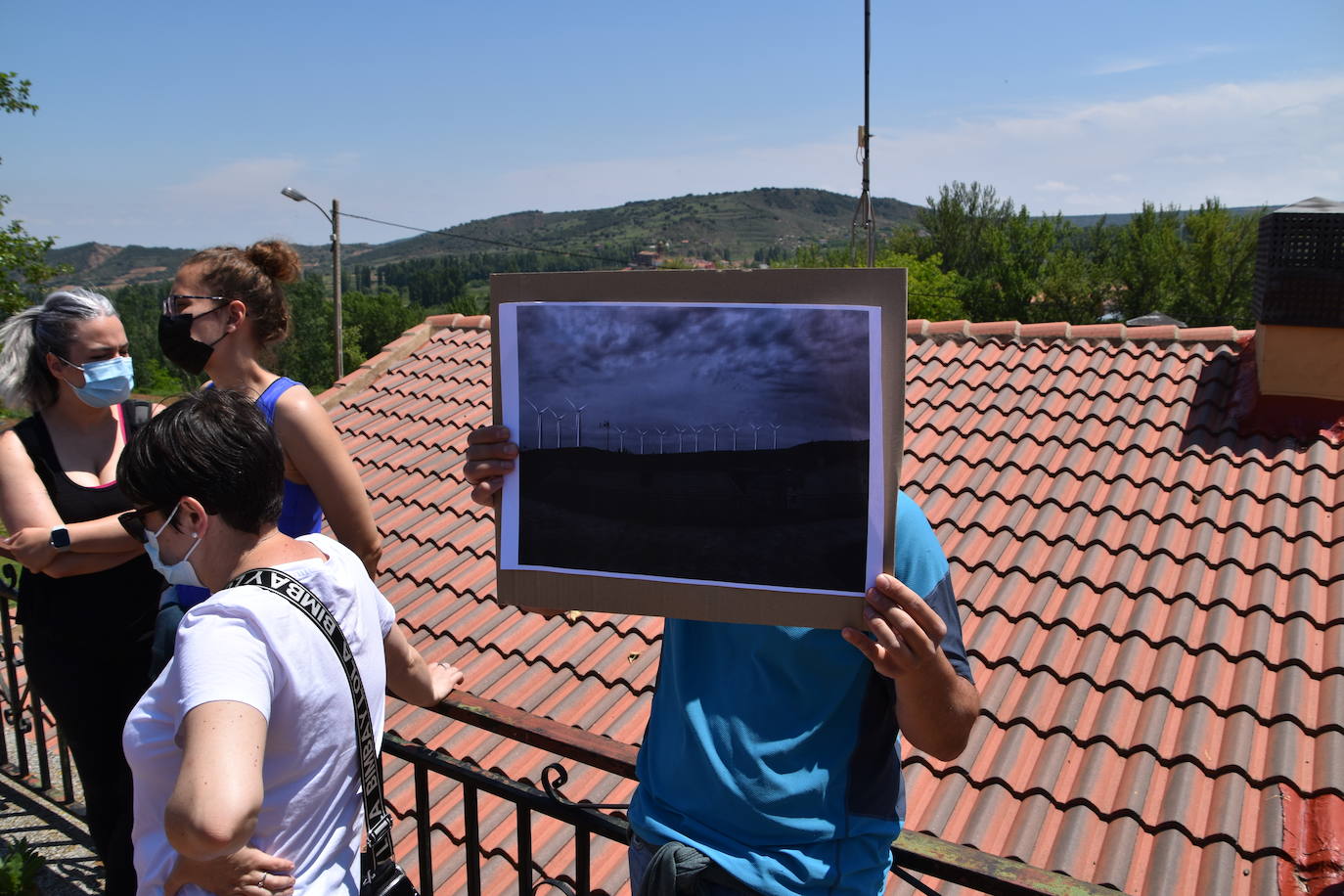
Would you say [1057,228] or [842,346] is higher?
[1057,228]

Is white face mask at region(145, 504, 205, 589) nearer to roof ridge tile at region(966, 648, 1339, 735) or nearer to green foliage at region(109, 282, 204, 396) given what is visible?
roof ridge tile at region(966, 648, 1339, 735)

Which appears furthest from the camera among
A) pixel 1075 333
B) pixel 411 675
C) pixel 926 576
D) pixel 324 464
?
pixel 1075 333

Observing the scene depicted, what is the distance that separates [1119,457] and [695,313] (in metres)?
5.96

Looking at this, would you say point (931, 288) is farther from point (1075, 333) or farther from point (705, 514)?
point (705, 514)

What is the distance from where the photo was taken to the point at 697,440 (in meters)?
1.27

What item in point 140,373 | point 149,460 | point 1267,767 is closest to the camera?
point 149,460

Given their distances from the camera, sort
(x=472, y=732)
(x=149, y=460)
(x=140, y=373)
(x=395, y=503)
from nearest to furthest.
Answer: (x=149, y=460)
(x=472, y=732)
(x=395, y=503)
(x=140, y=373)

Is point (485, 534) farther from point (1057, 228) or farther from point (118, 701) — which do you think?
point (1057, 228)

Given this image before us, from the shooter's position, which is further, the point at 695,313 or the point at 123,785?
the point at 123,785

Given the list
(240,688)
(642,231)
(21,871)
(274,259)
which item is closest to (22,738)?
(21,871)

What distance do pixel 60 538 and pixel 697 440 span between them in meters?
1.79

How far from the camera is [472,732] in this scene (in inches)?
205

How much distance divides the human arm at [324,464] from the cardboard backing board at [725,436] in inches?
35.5

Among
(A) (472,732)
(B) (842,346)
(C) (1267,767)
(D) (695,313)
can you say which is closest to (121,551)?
(D) (695,313)
